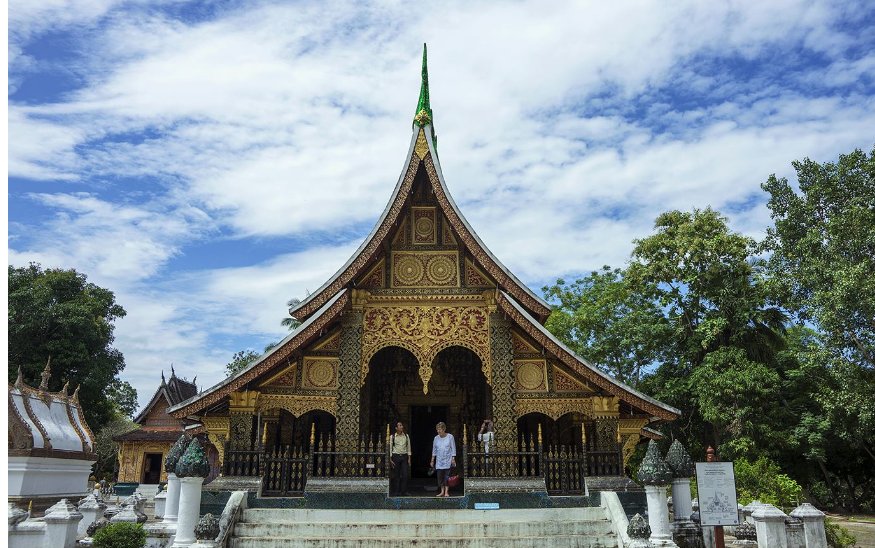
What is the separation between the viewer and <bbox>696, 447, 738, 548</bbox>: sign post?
24.0 ft

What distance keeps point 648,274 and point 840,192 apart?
6.42m

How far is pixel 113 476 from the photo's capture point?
38.5 meters

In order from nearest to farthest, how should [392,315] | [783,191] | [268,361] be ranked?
[268,361] → [392,315] → [783,191]

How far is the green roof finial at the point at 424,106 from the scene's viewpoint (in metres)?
12.0

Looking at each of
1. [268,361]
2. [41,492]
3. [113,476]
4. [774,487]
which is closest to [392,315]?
[268,361]

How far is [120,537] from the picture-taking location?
8.73 metres

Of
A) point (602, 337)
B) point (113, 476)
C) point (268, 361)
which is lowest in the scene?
point (113, 476)

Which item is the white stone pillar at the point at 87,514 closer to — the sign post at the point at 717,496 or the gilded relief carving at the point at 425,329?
the gilded relief carving at the point at 425,329

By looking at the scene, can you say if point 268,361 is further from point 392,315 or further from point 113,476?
point 113,476

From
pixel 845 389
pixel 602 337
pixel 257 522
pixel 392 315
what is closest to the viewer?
pixel 257 522

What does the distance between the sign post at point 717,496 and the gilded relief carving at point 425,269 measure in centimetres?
556

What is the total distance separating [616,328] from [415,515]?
16.8 meters

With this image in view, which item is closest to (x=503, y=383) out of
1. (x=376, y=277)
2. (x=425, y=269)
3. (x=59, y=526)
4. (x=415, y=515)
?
(x=425, y=269)

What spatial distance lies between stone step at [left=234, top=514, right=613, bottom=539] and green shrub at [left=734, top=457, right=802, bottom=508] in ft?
32.3
